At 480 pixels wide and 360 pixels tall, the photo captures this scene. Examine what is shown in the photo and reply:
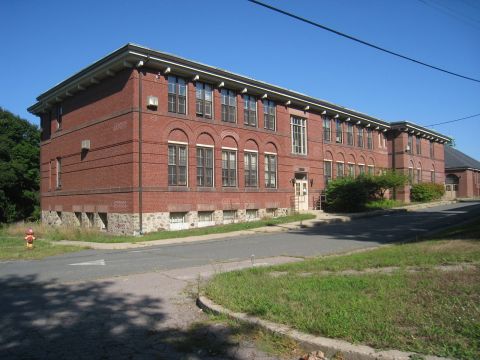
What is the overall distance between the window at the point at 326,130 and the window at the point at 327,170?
1.86 metres

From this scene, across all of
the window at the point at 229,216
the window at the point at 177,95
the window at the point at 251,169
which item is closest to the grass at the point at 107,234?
the window at the point at 229,216

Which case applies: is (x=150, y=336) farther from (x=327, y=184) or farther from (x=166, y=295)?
(x=327, y=184)

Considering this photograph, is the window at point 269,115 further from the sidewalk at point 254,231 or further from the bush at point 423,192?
the bush at point 423,192

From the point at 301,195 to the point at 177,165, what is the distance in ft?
39.5

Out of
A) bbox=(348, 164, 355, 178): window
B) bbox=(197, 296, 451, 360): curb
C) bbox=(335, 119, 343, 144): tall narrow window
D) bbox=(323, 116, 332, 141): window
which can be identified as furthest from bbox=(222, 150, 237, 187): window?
bbox=(197, 296, 451, 360): curb

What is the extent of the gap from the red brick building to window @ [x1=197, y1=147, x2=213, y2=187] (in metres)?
0.06

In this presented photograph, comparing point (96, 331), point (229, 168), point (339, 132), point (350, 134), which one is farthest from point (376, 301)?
point (350, 134)

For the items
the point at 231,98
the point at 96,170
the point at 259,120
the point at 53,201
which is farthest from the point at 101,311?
the point at 53,201

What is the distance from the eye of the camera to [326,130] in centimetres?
3603

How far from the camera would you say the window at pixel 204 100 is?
81.6ft

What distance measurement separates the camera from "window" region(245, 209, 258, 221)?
27.5 m

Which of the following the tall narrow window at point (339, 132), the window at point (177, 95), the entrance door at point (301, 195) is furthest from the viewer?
the tall narrow window at point (339, 132)

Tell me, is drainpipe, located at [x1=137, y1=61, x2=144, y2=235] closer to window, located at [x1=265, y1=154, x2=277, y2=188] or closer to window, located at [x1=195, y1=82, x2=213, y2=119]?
window, located at [x1=195, y1=82, x2=213, y2=119]

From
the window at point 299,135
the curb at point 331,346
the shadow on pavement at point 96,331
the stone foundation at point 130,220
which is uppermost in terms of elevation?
the window at point 299,135
